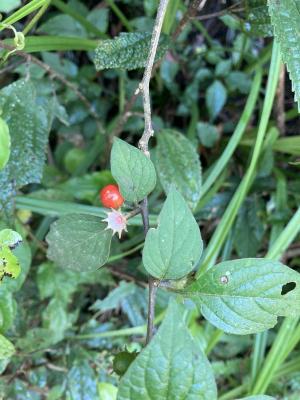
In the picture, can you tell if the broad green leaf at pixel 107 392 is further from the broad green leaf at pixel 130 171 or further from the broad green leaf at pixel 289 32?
the broad green leaf at pixel 289 32

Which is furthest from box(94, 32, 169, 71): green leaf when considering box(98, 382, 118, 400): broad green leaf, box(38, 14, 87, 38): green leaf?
box(98, 382, 118, 400): broad green leaf

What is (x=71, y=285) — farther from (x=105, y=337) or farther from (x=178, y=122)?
(x=178, y=122)

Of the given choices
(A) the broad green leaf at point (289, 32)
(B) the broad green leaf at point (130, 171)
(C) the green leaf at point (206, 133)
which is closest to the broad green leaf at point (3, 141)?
(B) the broad green leaf at point (130, 171)

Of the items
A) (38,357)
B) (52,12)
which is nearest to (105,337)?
(38,357)

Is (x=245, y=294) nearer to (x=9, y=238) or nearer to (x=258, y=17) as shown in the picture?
(x=9, y=238)

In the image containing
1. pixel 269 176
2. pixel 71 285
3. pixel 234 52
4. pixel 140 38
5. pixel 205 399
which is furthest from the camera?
pixel 234 52

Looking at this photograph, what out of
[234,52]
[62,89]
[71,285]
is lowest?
[71,285]

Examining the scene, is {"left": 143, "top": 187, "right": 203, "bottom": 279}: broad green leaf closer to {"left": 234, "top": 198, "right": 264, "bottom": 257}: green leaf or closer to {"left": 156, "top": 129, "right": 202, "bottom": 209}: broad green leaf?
{"left": 156, "top": 129, "right": 202, "bottom": 209}: broad green leaf
